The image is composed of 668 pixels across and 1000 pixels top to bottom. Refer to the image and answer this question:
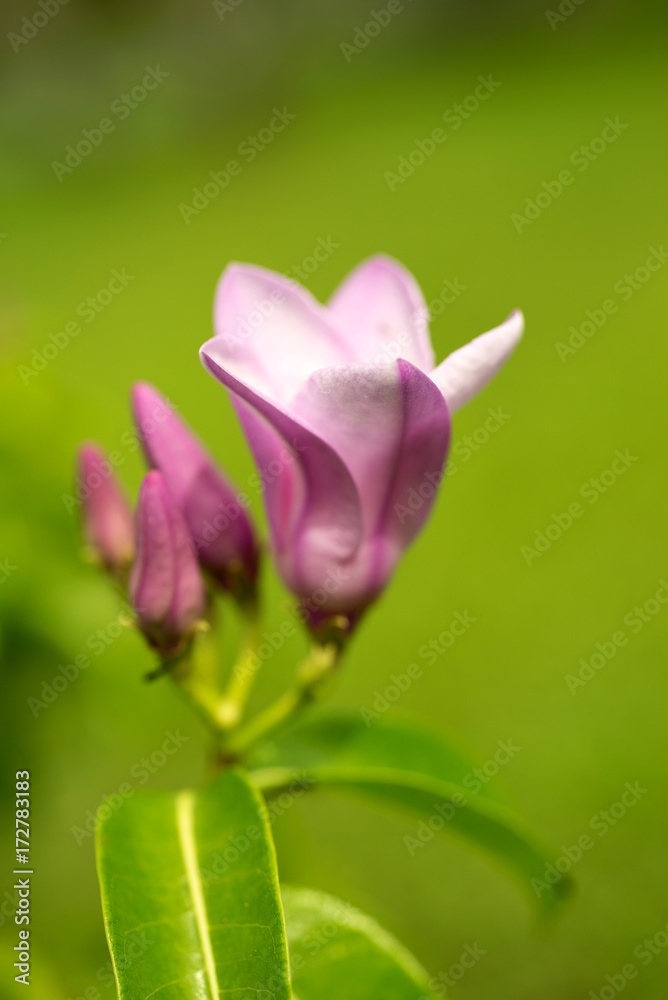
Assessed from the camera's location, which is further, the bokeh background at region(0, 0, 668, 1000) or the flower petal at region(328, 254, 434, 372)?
Answer: the bokeh background at region(0, 0, 668, 1000)

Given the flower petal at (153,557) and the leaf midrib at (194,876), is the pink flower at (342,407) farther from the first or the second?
the leaf midrib at (194,876)

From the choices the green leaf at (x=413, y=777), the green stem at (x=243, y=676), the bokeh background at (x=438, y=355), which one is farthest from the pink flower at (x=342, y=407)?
the bokeh background at (x=438, y=355)

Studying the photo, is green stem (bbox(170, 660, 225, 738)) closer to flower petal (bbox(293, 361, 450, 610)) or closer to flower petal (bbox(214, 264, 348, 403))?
flower petal (bbox(293, 361, 450, 610))

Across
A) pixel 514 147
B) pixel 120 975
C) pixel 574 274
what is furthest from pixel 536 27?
pixel 120 975

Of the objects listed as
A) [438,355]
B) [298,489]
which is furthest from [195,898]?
[438,355]

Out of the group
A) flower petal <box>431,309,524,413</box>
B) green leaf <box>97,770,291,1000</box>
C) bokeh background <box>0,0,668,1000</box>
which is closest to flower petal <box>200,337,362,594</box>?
flower petal <box>431,309,524,413</box>

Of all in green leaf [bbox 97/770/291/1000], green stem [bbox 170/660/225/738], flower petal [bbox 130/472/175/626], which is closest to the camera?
green leaf [bbox 97/770/291/1000]

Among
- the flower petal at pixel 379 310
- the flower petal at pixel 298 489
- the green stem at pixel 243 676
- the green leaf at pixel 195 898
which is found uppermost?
the flower petal at pixel 379 310

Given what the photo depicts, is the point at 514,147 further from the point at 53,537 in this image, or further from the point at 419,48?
the point at 53,537
